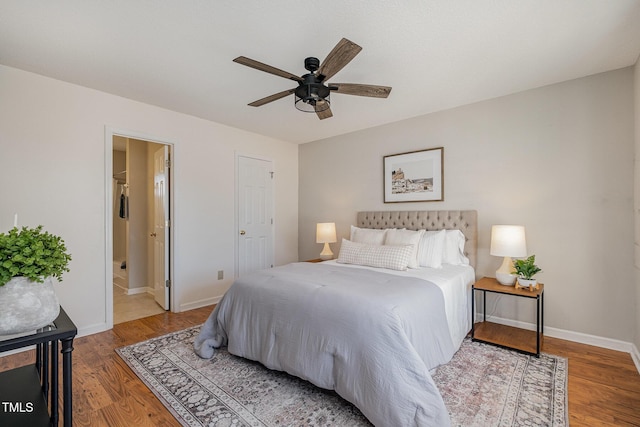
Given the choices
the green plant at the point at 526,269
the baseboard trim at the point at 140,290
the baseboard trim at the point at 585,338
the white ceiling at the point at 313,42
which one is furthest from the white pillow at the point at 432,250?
the baseboard trim at the point at 140,290

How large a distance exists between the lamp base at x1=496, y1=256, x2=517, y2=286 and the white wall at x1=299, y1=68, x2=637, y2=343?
1.24ft

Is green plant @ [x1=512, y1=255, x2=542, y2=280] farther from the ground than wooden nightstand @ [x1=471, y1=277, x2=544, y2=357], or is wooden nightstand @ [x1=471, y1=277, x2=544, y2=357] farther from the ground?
green plant @ [x1=512, y1=255, x2=542, y2=280]

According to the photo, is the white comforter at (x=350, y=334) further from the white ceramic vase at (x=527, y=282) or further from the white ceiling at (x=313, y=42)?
the white ceiling at (x=313, y=42)

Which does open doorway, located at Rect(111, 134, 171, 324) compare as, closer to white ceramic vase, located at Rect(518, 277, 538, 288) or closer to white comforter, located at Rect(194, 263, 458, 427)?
white comforter, located at Rect(194, 263, 458, 427)

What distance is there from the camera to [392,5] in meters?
1.85

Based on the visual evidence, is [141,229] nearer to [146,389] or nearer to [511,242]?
[146,389]

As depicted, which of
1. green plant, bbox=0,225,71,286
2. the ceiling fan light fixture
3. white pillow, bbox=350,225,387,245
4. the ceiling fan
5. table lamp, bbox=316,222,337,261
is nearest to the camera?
green plant, bbox=0,225,71,286

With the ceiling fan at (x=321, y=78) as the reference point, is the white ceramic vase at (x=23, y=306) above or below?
below

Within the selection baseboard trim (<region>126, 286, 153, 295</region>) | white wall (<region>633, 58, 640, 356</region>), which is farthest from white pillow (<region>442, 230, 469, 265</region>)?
baseboard trim (<region>126, 286, 153, 295</region>)

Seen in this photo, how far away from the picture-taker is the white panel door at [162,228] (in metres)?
3.83

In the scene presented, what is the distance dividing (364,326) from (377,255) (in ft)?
4.78

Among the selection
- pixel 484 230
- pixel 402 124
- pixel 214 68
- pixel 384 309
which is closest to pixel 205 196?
pixel 214 68

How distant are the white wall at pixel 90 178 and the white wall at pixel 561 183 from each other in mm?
2902

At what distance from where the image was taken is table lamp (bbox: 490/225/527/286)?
110 inches
